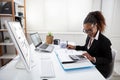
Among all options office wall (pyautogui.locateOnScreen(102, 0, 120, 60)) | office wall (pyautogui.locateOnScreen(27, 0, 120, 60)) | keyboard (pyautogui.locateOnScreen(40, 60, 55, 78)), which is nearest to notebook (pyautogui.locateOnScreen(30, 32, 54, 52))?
keyboard (pyautogui.locateOnScreen(40, 60, 55, 78))

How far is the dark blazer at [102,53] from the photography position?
4.62 ft

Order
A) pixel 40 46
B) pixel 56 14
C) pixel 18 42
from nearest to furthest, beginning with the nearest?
pixel 18 42, pixel 40 46, pixel 56 14

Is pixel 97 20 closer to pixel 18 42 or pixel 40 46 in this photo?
pixel 40 46

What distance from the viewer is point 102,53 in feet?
4.86

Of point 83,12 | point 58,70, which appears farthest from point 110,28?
point 58,70

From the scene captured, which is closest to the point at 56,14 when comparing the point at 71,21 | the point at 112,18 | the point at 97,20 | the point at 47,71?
the point at 71,21

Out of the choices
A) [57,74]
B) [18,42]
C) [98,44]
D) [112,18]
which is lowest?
[57,74]

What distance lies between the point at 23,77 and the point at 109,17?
10.2 ft

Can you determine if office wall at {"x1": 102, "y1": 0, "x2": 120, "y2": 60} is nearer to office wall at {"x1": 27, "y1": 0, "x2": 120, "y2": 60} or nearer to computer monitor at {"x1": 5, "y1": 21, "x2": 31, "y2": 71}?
office wall at {"x1": 27, "y1": 0, "x2": 120, "y2": 60}

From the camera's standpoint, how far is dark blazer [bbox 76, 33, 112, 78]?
1407mm

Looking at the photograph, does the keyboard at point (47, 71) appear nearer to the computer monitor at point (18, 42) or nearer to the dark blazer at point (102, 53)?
the computer monitor at point (18, 42)

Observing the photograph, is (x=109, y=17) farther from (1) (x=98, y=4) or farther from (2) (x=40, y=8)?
(2) (x=40, y=8)

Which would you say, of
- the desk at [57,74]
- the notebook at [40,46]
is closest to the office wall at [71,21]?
the notebook at [40,46]

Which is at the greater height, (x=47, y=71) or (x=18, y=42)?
(x=18, y=42)
